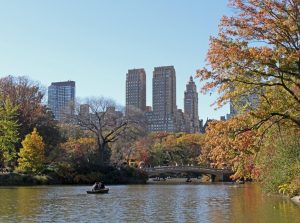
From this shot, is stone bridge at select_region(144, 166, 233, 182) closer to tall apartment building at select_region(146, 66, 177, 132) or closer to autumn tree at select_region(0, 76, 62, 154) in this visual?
autumn tree at select_region(0, 76, 62, 154)

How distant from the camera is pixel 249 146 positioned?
67.3 feet

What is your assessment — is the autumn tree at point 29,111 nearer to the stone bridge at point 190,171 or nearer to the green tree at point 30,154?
the green tree at point 30,154

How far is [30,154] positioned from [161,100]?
397 feet

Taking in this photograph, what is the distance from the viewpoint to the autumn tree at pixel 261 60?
20047mm

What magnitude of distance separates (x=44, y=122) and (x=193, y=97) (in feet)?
433

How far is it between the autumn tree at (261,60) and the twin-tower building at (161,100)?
5622 inches

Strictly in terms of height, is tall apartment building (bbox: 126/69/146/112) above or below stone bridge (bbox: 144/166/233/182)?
above

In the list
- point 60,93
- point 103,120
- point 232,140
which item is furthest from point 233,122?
point 60,93

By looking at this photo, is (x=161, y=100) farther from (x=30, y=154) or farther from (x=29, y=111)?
(x=30, y=154)

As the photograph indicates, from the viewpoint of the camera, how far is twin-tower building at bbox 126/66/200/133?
166750 mm

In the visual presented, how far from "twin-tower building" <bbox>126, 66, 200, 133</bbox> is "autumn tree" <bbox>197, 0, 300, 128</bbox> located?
142810mm

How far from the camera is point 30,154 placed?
62.9 metres

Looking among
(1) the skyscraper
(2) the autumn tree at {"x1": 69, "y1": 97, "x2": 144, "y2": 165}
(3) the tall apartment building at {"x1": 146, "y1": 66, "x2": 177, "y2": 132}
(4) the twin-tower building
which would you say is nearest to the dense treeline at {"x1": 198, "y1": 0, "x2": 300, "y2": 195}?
(2) the autumn tree at {"x1": 69, "y1": 97, "x2": 144, "y2": 165}

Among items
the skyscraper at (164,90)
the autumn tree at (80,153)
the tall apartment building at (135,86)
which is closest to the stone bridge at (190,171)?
the autumn tree at (80,153)
